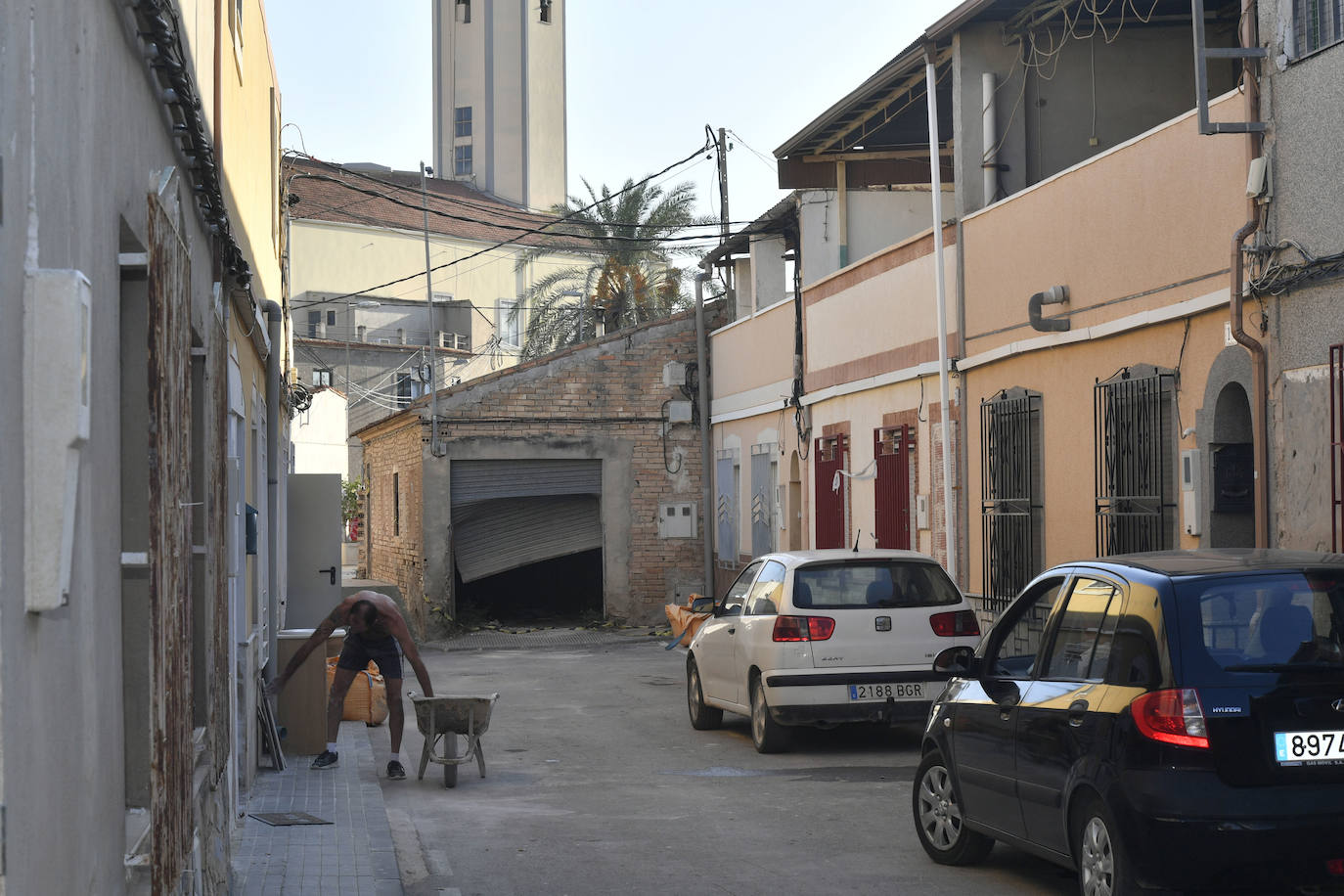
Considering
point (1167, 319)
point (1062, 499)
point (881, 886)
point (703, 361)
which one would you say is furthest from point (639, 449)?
point (881, 886)

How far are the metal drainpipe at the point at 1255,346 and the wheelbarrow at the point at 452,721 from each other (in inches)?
226

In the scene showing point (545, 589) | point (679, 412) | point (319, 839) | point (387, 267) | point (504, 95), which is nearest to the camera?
point (319, 839)

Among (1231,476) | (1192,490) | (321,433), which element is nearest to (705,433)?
(321,433)

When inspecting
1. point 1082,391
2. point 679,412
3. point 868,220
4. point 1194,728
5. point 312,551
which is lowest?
point 1194,728

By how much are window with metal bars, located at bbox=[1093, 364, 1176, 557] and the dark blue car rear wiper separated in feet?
20.5

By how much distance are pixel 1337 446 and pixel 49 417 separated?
8.77 metres

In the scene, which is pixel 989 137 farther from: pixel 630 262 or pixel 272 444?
pixel 630 262

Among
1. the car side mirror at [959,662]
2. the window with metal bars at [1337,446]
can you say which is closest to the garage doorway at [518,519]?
the window with metal bars at [1337,446]

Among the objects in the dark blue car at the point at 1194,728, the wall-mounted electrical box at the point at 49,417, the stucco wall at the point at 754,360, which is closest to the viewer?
the wall-mounted electrical box at the point at 49,417

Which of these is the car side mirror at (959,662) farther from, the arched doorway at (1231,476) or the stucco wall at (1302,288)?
the arched doorway at (1231,476)

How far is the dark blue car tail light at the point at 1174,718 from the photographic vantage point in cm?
611

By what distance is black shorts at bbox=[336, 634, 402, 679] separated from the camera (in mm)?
12672

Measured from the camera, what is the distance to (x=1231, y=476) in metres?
11.7

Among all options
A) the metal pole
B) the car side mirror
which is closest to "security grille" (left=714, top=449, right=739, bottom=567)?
the metal pole
